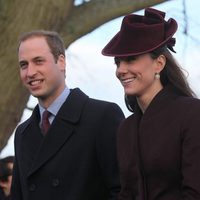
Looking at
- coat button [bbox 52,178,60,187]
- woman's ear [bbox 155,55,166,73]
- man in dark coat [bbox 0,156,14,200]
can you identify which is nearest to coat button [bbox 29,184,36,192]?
coat button [bbox 52,178,60,187]

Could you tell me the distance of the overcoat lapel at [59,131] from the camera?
4.94 meters

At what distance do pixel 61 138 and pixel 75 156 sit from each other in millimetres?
147

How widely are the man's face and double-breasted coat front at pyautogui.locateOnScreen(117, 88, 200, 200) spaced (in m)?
0.65

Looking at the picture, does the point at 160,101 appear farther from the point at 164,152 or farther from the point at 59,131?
the point at 59,131

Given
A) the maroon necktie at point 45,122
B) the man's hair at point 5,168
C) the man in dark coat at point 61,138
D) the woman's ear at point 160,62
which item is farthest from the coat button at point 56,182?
the man's hair at point 5,168

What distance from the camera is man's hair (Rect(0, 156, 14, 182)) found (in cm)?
793

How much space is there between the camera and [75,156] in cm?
489

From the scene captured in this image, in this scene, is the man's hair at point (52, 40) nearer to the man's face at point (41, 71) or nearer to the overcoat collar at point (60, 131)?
the man's face at point (41, 71)

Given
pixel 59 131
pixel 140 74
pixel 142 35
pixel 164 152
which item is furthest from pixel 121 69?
pixel 59 131

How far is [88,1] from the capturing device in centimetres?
1069

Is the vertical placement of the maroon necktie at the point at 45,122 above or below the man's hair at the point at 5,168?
above

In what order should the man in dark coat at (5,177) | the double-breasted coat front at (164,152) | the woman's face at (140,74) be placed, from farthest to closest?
the man in dark coat at (5,177), the woman's face at (140,74), the double-breasted coat front at (164,152)

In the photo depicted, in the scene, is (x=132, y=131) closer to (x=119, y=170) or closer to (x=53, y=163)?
(x=119, y=170)

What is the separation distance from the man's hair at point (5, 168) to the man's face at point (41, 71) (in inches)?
121
